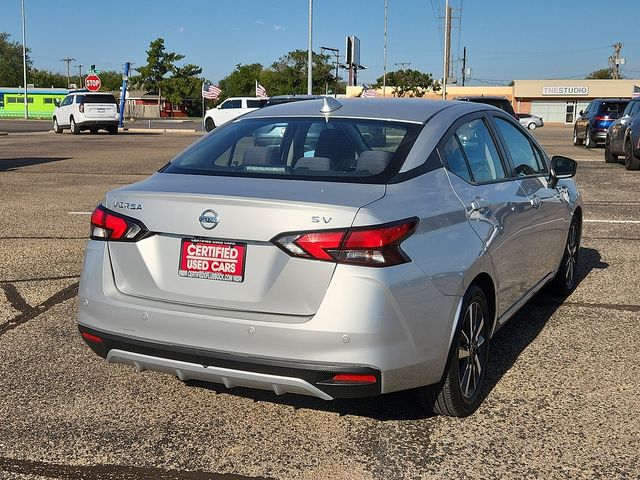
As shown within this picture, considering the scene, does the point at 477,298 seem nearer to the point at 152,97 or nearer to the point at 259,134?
the point at 259,134

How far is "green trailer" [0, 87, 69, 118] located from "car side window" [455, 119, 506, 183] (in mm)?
76008

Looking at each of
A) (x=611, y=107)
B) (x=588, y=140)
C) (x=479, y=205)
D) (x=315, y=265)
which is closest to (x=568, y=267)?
(x=479, y=205)

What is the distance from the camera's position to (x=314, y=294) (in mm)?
3176

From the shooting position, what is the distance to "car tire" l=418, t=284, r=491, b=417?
367cm

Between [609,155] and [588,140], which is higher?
[588,140]

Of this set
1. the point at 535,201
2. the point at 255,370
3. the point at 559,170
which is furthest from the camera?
the point at 559,170

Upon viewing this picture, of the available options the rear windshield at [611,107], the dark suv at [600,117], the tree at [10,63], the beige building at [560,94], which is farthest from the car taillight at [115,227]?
the tree at [10,63]

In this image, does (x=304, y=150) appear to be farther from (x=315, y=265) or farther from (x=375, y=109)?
(x=315, y=265)

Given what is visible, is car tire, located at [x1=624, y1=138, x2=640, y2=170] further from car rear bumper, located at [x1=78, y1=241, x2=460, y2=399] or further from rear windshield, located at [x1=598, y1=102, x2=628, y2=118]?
car rear bumper, located at [x1=78, y1=241, x2=460, y2=399]

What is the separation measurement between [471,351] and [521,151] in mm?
1832

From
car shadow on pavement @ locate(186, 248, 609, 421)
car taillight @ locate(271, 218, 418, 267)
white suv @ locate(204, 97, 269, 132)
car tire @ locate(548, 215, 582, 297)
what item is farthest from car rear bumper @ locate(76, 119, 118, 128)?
car taillight @ locate(271, 218, 418, 267)

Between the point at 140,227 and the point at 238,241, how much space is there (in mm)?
513

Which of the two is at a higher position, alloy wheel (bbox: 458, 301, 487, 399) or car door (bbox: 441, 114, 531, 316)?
car door (bbox: 441, 114, 531, 316)

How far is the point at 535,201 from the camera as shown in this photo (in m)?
4.97
